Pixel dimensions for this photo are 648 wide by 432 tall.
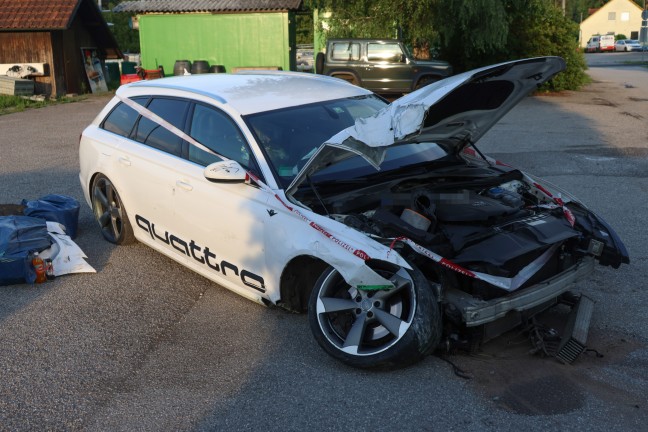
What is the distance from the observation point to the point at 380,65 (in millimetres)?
23469

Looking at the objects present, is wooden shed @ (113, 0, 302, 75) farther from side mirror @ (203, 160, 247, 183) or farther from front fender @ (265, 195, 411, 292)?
front fender @ (265, 195, 411, 292)

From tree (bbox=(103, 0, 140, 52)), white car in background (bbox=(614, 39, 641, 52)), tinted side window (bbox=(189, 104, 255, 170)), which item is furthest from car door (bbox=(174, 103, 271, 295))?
white car in background (bbox=(614, 39, 641, 52))

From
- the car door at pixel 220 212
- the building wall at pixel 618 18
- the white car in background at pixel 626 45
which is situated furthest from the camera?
the building wall at pixel 618 18

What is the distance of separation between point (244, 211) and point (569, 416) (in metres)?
2.53

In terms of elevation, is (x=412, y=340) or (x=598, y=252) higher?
(x=598, y=252)

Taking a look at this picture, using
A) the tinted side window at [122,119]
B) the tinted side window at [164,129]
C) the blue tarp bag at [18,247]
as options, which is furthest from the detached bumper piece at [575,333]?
the blue tarp bag at [18,247]

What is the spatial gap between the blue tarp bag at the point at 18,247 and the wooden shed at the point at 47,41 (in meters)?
22.5

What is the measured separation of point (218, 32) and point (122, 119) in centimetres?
2376

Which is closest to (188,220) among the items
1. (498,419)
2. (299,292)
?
(299,292)

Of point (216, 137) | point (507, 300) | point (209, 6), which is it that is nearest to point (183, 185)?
point (216, 137)

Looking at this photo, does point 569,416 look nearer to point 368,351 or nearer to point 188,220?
point 368,351

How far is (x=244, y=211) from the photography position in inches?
205

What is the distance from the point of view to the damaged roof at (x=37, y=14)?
26.7 meters

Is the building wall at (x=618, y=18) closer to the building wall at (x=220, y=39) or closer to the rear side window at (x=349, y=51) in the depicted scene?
the building wall at (x=220, y=39)
